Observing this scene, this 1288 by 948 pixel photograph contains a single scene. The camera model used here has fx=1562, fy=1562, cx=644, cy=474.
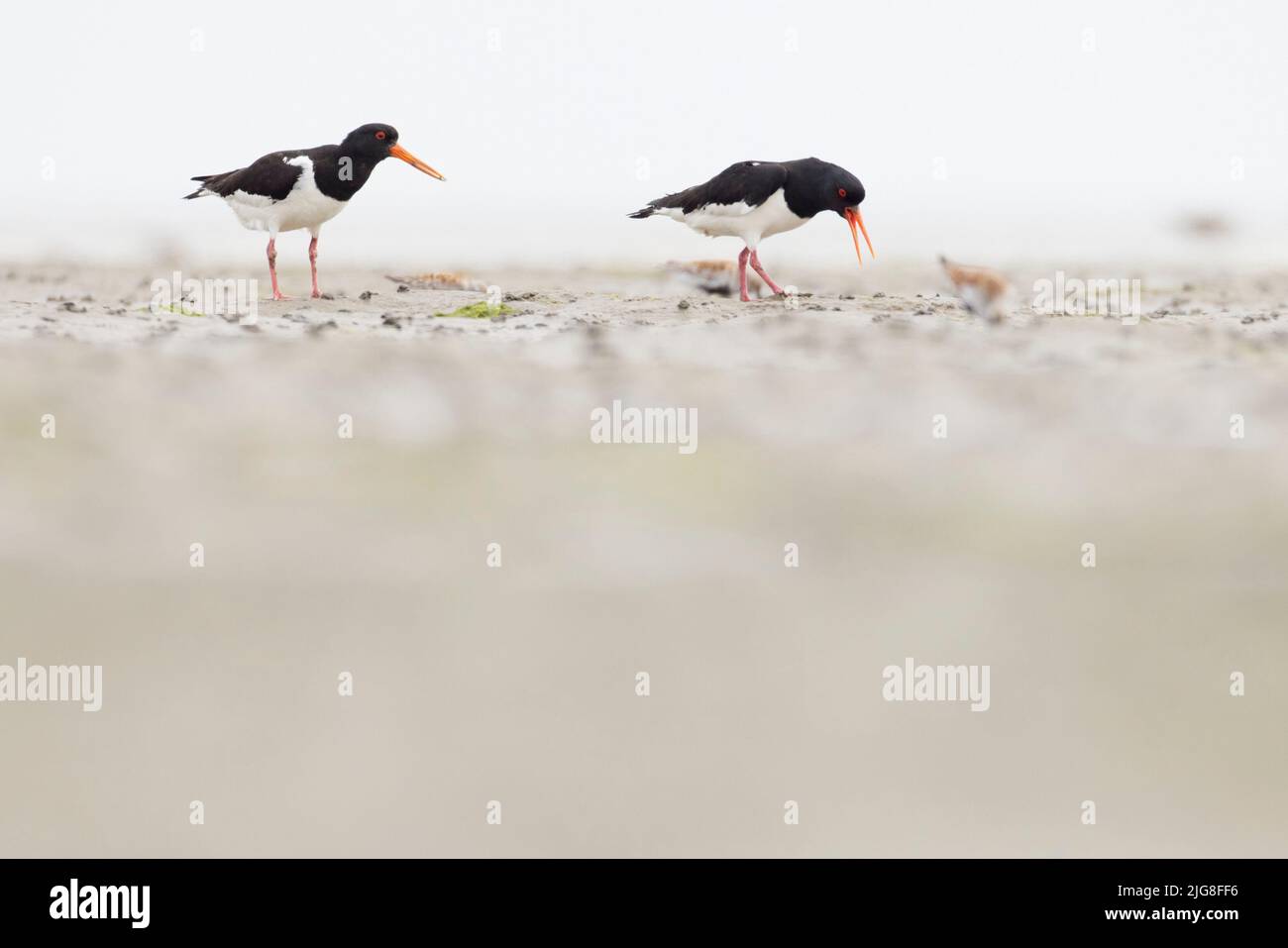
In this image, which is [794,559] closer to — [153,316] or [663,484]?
[663,484]

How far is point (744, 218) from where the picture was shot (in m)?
11.7

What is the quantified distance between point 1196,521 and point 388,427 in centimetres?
390

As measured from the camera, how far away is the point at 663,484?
7.39 metres

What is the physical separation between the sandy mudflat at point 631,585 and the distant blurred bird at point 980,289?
4.21 feet

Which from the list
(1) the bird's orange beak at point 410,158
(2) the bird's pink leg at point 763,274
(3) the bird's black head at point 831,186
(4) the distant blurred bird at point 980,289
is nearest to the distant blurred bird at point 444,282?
(1) the bird's orange beak at point 410,158

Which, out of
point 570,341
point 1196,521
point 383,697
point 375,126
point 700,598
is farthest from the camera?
point 375,126

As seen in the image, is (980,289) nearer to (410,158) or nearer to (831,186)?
(831,186)

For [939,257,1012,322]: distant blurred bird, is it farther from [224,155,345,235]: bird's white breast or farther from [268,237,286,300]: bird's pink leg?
[268,237,286,300]: bird's pink leg

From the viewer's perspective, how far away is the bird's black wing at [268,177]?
446 inches

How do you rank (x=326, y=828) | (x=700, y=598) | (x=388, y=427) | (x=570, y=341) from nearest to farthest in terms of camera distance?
1. (x=326, y=828)
2. (x=700, y=598)
3. (x=388, y=427)
4. (x=570, y=341)

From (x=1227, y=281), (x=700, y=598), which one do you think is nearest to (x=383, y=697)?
(x=700, y=598)

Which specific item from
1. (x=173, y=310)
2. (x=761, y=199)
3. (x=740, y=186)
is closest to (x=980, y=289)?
(x=761, y=199)

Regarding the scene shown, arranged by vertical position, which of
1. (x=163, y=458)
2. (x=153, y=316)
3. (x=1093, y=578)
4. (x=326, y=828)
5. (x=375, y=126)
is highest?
(x=375, y=126)

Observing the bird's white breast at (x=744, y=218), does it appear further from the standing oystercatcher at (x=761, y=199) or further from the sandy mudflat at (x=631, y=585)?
the sandy mudflat at (x=631, y=585)
